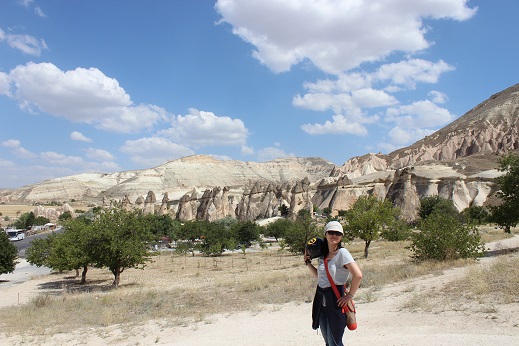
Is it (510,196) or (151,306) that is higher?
(510,196)

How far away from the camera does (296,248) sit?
31.6 m

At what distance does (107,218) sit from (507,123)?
400ft

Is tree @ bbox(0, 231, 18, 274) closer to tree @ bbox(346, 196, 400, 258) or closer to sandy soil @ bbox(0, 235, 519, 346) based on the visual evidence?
sandy soil @ bbox(0, 235, 519, 346)

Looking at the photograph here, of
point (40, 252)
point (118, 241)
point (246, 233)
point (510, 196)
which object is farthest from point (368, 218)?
point (246, 233)

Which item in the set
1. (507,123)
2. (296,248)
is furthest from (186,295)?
(507,123)

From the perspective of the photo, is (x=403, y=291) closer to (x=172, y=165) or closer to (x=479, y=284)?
(x=479, y=284)

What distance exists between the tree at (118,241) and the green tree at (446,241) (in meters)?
12.8

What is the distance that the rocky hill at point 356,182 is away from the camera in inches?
2482

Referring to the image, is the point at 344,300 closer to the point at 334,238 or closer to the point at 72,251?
the point at 334,238

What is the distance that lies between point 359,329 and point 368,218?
17.1 meters

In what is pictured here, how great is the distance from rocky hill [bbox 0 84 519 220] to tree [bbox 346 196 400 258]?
1633 centimetres

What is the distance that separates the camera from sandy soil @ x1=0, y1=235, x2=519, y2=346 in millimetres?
6469

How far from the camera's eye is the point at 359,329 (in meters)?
7.55

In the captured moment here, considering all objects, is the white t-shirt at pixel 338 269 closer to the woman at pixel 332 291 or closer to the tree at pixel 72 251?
the woman at pixel 332 291
